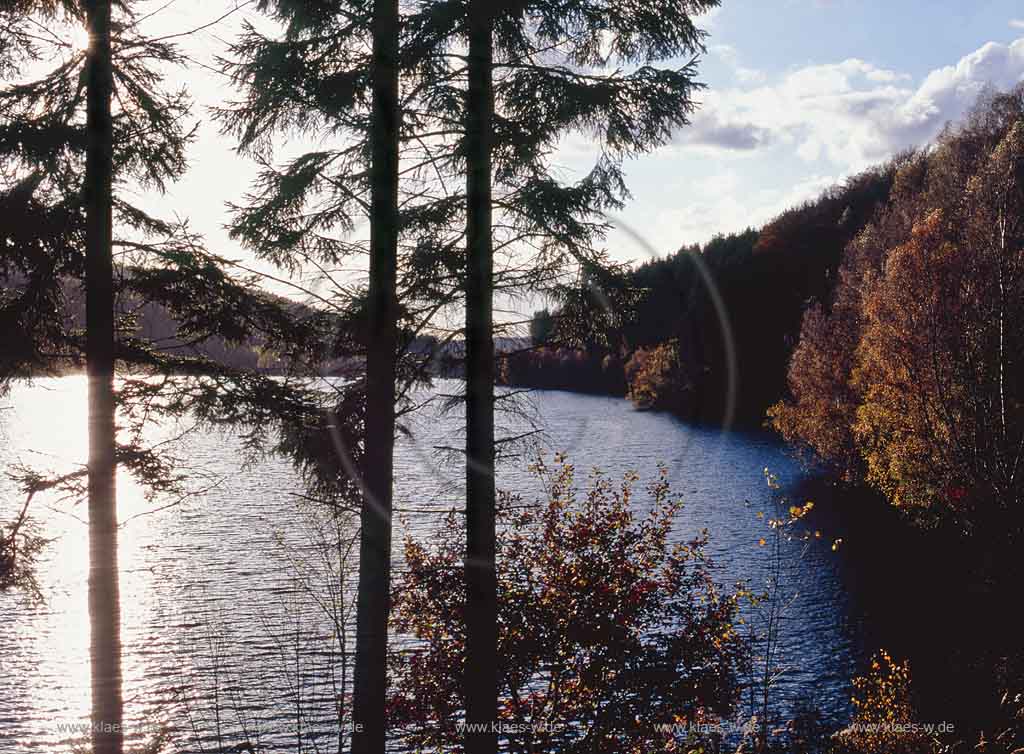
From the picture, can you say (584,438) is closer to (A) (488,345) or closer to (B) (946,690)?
(B) (946,690)

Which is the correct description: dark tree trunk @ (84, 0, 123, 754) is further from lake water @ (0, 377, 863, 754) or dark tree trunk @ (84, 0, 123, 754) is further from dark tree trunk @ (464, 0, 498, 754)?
dark tree trunk @ (464, 0, 498, 754)

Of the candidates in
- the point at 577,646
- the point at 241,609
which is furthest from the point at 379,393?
the point at 241,609

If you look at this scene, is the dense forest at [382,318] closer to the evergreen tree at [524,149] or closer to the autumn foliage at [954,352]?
the evergreen tree at [524,149]

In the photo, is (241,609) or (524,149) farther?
(241,609)

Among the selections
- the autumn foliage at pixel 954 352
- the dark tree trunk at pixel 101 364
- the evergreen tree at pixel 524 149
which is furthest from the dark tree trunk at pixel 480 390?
the autumn foliage at pixel 954 352

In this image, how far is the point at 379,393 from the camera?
8703 mm

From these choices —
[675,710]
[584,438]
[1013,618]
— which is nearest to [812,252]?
[584,438]

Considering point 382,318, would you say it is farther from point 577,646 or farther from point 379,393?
point 577,646

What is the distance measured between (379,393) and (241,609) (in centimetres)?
1735

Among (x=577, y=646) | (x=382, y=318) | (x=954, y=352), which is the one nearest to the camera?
(x=382, y=318)

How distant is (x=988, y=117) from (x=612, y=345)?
39246mm

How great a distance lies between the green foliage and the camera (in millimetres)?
12570

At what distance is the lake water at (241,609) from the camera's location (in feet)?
58.0

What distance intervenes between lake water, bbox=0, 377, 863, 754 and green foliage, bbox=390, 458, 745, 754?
1.69 metres
